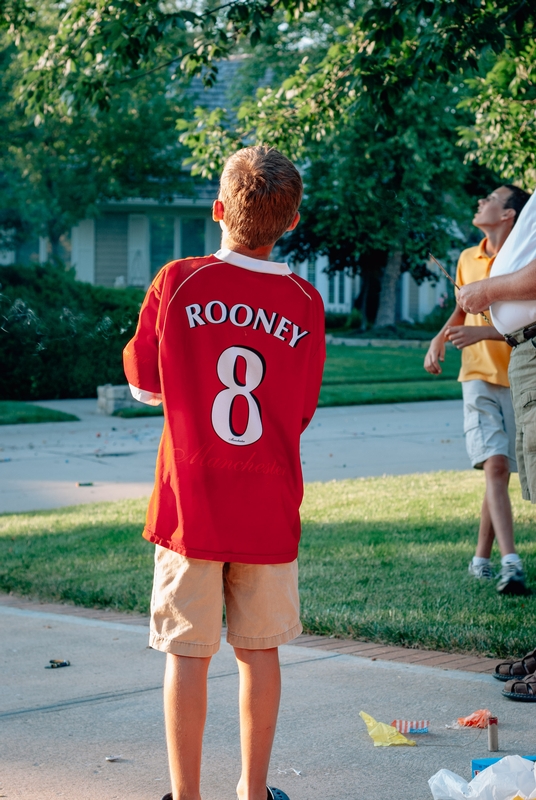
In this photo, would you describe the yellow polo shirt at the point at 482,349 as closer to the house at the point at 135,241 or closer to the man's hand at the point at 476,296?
the man's hand at the point at 476,296

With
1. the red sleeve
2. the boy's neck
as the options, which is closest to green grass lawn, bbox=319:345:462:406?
the red sleeve

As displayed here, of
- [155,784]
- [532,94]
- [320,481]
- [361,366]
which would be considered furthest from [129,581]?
[361,366]

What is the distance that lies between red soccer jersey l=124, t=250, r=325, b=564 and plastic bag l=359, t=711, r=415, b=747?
968mm

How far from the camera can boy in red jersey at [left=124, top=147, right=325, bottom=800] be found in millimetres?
2668

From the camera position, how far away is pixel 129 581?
5727 millimetres

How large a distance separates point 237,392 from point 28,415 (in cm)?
1201

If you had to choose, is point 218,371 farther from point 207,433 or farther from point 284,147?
point 284,147

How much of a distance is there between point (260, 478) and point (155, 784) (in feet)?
3.47

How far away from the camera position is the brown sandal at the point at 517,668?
3893 mm

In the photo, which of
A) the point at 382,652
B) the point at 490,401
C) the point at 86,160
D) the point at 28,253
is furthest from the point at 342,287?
the point at 382,652

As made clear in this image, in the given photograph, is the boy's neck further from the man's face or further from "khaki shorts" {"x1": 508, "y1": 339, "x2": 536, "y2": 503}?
the man's face

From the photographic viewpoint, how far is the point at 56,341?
1631cm

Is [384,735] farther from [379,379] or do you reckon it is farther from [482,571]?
[379,379]

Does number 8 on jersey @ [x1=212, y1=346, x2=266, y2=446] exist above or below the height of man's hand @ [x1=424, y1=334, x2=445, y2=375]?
below
